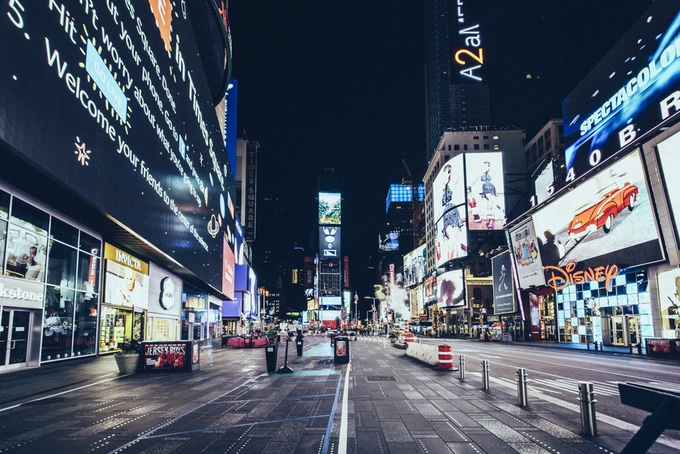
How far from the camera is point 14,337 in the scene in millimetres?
17609

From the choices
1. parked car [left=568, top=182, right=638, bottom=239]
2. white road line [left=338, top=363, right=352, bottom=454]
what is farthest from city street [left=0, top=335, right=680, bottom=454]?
parked car [left=568, top=182, right=638, bottom=239]

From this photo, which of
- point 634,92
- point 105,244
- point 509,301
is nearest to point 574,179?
point 634,92

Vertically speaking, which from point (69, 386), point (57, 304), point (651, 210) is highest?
point (651, 210)

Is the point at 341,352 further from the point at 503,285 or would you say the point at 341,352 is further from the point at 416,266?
the point at 416,266

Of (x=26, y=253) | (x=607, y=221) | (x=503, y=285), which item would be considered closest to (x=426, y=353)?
(x=26, y=253)

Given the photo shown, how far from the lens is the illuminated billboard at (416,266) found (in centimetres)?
14662

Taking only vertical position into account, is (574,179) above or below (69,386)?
above

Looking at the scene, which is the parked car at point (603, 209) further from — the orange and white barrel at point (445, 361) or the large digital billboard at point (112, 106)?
the large digital billboard at point (112, 106)

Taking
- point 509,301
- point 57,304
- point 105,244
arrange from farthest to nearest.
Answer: point 509,301 < point 105,244 < point 57,304

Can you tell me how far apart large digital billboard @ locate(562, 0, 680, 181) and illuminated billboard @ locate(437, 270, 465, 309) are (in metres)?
57.0

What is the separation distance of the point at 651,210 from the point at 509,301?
33.5 m

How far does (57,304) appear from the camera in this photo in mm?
20359

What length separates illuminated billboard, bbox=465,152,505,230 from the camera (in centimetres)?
9362

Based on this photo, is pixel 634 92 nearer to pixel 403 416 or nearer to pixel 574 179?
pixel 574 179
